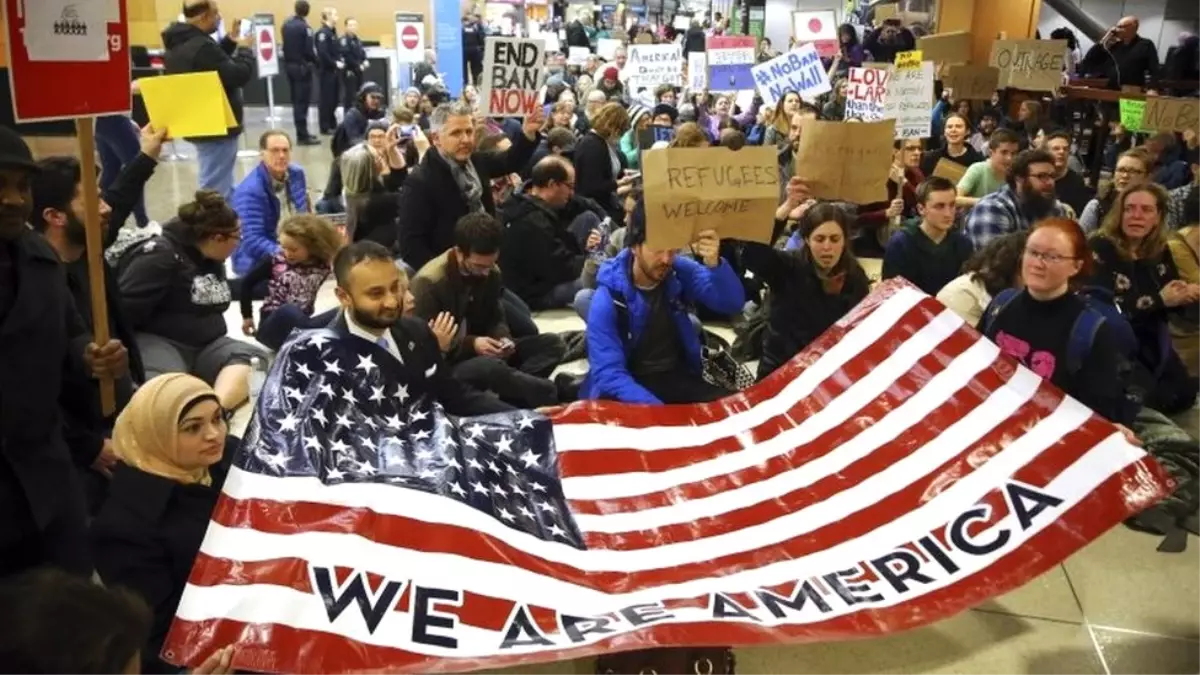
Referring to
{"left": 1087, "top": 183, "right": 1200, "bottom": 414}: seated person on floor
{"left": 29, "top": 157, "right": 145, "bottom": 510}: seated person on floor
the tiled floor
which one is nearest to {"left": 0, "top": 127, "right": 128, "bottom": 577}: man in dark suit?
{"left": 29, "top": 157, "right": 145, "bottom": 510}: seated person on floor

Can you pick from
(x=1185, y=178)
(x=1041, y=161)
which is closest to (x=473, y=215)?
(x=1041, y=161)

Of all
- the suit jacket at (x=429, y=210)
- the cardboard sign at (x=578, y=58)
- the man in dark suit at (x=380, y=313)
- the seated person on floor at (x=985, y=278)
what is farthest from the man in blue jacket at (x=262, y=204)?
the cardboard sign at (x=578, y=58)

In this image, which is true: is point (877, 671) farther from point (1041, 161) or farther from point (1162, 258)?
point (1041, 161)

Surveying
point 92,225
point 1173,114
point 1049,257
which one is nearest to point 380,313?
point 92,225

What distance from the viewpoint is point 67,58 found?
297 cm

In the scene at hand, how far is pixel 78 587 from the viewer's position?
69.8 inches

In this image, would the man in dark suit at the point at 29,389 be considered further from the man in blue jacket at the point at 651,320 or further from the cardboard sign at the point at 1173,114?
the cardboard sign at the point at 1173,114

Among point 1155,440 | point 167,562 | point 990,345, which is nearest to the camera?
point 167,562

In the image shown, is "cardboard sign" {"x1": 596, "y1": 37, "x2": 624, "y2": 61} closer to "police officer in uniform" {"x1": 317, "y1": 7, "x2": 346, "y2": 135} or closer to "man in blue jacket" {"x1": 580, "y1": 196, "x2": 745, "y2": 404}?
"police officer in uniform" {"x1": 317, "y1": 7, "x2": 346, "y2": 135}

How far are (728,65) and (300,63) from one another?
8771mm

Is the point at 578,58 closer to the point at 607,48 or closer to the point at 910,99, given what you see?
the point at 607,48

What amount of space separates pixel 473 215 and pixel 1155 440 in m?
3.35

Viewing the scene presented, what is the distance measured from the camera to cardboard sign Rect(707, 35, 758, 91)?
1038 centimetres

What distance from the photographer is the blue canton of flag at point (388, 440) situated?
2.94 metres
